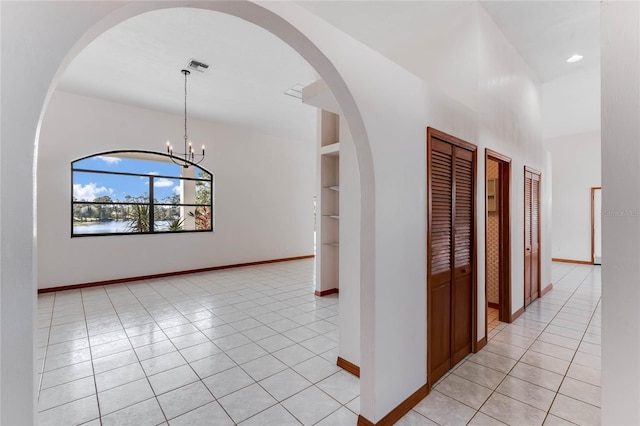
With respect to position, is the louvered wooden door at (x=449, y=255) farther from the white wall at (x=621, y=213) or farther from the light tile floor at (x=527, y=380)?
the white wall at (x=621, y=213)

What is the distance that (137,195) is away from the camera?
20.3ft

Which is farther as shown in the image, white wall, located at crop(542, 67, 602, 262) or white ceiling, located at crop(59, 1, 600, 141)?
white wall, located at crop(542, 67, 602, 262)

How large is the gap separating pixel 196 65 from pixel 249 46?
3.10 feet

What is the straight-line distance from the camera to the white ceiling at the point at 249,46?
3211 mm

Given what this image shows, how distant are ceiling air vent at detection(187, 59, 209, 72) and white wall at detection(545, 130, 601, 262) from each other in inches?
380

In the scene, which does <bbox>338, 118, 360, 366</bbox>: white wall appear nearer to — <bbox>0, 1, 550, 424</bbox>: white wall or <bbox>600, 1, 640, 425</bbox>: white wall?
<bbox>0, 1, 550, 424</bbox>: white wall

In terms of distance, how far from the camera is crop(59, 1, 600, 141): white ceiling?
126 inches

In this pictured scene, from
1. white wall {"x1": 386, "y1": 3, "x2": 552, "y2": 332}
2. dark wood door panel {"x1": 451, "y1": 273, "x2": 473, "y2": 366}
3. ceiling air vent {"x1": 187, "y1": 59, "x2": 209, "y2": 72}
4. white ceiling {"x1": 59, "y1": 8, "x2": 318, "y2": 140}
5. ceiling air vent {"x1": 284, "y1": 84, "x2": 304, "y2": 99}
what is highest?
ceiling air vent {"x1": 284, "y1": 84, "x2": 304, "y2": 99}

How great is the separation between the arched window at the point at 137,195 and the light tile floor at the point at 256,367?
162 centimetres

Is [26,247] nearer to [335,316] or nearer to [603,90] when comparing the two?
[603,90]

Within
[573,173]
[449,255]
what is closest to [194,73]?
[449,255]

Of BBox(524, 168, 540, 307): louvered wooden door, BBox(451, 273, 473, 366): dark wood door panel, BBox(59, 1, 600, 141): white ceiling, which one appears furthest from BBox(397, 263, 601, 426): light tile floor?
BBox(59, 1, 600, 141): white ceiling

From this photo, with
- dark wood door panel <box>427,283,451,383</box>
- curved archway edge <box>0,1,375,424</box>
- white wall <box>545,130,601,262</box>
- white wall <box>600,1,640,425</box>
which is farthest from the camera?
white wall <box>545,130,601,262</box>

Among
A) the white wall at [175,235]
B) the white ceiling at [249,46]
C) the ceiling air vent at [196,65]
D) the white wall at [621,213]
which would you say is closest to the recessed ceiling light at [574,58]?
the white ceiling at [249,46]
